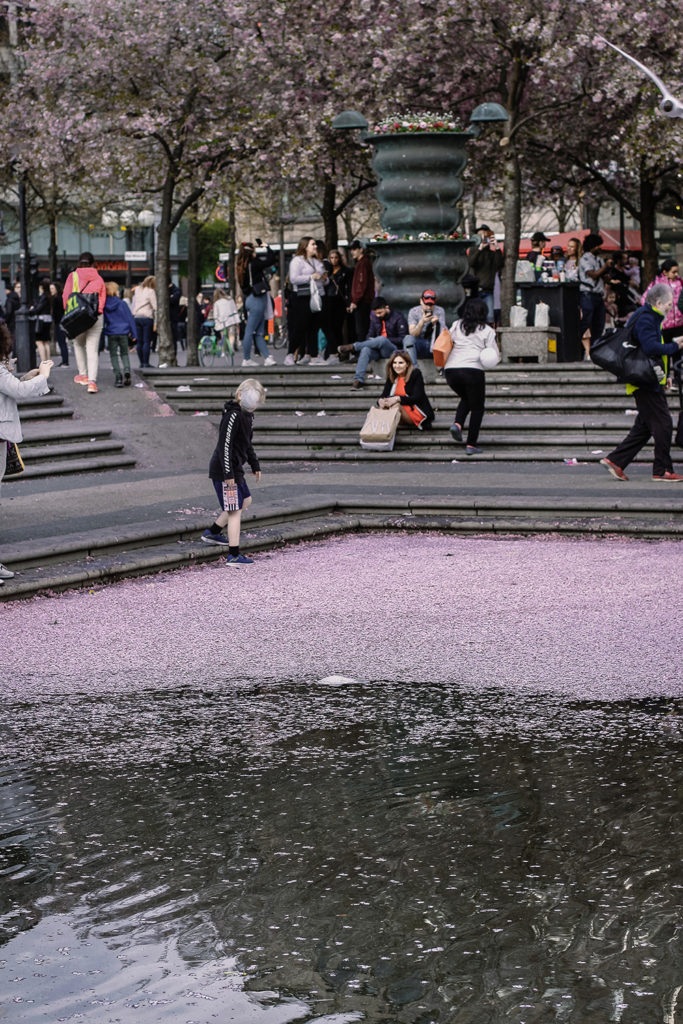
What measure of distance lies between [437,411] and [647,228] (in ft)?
60.1

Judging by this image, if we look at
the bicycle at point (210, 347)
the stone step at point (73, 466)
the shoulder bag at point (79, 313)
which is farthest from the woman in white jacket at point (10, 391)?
the bicycle at point (210, 347)

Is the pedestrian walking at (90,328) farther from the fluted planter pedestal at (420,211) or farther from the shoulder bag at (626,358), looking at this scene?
the shoulder bag at (626,358)

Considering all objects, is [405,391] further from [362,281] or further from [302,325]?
[302,325]

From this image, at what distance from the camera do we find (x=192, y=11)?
27.5 m

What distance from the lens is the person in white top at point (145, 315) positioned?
2520 centimetres

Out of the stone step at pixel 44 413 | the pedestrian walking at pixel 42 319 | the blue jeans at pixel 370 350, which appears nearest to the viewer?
the stone step at pixel 44 413

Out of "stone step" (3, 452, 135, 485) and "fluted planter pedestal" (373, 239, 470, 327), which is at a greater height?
"fluted planter pedestal" (373, 239, 470, 327)

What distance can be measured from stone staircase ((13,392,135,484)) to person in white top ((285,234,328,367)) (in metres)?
4.23

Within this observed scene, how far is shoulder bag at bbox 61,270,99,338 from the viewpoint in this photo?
65.1ft

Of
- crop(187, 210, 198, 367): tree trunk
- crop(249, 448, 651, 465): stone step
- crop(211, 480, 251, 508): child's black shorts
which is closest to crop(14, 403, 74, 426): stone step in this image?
crop(249, 448, 651, 465): stone step

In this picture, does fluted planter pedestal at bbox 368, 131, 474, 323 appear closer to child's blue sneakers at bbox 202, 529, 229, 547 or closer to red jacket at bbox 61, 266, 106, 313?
red jacket at bbox 61, 266, 106, 313

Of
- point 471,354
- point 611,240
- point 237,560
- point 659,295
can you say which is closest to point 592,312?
point 471,354

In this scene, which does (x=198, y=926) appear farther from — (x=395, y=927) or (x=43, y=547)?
(x=43, y=547)

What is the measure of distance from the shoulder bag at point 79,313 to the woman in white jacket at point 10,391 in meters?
9.55
